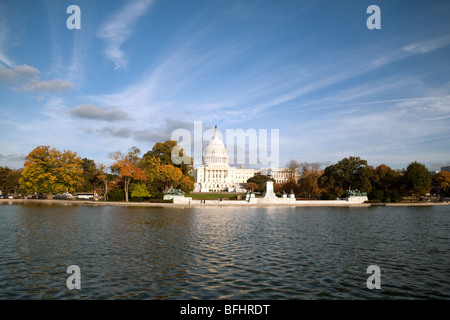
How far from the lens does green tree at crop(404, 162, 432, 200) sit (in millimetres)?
69312

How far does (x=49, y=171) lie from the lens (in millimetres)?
59344

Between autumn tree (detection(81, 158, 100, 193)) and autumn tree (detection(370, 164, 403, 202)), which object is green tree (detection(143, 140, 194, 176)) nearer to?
autumn tree (detection(81, 158, 100, 193))

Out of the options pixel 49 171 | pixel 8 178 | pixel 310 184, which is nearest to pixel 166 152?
pixel 49 171

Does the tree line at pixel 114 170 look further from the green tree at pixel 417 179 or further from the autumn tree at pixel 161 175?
the green tree at pixel 417 179

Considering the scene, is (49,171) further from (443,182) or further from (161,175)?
(443,182)

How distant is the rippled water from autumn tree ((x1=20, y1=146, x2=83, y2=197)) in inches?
1626

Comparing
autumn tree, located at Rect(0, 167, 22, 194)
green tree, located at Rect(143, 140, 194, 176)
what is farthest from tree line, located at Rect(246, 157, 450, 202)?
autumn tree, located at Rect(0, 167, 22, 194)

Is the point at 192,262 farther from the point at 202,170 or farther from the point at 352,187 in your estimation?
the point at 202,170

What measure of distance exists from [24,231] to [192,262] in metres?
13.7

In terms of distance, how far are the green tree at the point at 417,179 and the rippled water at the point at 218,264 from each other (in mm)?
57071

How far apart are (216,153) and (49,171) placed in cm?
11078

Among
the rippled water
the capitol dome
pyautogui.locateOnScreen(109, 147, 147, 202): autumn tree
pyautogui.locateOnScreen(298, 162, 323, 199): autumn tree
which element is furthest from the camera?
the capitol dome
